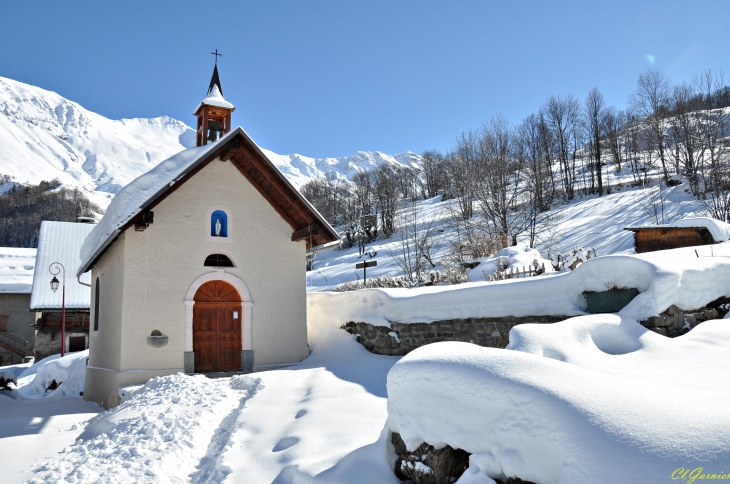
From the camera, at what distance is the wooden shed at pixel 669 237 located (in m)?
14.4

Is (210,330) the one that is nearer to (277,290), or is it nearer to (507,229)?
(277,290)

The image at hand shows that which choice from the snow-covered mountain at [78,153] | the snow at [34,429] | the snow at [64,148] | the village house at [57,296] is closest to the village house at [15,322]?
the village house at [57,296]

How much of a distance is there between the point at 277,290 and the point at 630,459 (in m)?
11.6

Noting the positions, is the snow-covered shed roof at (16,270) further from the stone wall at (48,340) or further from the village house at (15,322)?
the stone wall at (48,340)

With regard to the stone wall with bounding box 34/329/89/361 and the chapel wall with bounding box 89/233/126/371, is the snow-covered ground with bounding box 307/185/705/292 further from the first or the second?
the stone wall with bounding box 34/329/89/361

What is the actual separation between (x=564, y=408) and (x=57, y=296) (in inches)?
1179

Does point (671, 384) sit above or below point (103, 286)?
below

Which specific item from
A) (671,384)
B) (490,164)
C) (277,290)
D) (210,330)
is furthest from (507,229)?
(671,384)

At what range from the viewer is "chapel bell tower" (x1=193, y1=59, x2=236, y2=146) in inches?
585

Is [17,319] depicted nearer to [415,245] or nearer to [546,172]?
[415,245]

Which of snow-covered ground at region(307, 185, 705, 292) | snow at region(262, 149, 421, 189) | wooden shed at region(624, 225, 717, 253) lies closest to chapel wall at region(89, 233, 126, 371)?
snow-covered ground at region(307, 185, 705, 292)

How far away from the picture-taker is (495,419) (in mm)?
3662

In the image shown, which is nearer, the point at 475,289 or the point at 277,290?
the point at 475,289

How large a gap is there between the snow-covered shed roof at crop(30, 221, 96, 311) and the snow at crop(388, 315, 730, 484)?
90.0 feet
